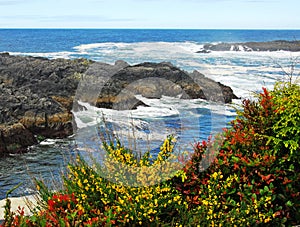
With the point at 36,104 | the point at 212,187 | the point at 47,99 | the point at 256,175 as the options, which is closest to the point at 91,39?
the point at 47,99

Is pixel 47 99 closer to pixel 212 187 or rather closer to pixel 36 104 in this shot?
pixel 36 104

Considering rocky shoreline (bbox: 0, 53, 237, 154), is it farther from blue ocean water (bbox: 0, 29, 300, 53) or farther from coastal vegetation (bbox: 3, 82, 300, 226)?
blue ocean water (bbox: 0, 29, 300, 53)

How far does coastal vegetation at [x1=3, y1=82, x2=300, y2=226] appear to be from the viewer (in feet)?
11.3

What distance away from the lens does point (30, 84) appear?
23266 millimetres

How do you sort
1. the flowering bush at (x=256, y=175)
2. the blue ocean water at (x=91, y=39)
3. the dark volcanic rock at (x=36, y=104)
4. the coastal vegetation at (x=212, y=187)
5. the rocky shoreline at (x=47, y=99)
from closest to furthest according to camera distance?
the coastal vegetation at (x=212, y=187)
the flowering bush at (x=256, y=175)
the rocky shoreline at (x=47, y=99)
the dark volcanic rock at (x=36, y=104)
the blue ocean water at (x=91, y=39)

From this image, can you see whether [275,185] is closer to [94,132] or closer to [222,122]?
[222,122]

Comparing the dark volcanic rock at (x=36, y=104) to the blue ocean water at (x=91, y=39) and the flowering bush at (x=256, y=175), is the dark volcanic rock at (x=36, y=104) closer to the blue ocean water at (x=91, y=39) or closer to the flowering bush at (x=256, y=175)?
the flowering bush at (x=256, y=175)

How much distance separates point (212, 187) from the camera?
3.70m

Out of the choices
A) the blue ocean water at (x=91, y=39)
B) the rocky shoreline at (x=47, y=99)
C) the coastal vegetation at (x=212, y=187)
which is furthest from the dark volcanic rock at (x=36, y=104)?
the blue ocean water at (x=91, y=39)

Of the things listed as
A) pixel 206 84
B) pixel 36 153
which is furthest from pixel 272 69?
pixel 206 84

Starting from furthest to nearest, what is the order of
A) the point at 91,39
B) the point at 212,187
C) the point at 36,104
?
the point at 91,39
the point at 36,104
the point at 212,187

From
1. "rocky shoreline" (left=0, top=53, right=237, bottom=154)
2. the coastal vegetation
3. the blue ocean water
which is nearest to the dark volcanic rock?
"rocky shoreline" (left=0, top=53, right=237, bottom=154)

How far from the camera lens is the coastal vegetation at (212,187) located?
11.3 feet

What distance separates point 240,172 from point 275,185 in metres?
0.34
